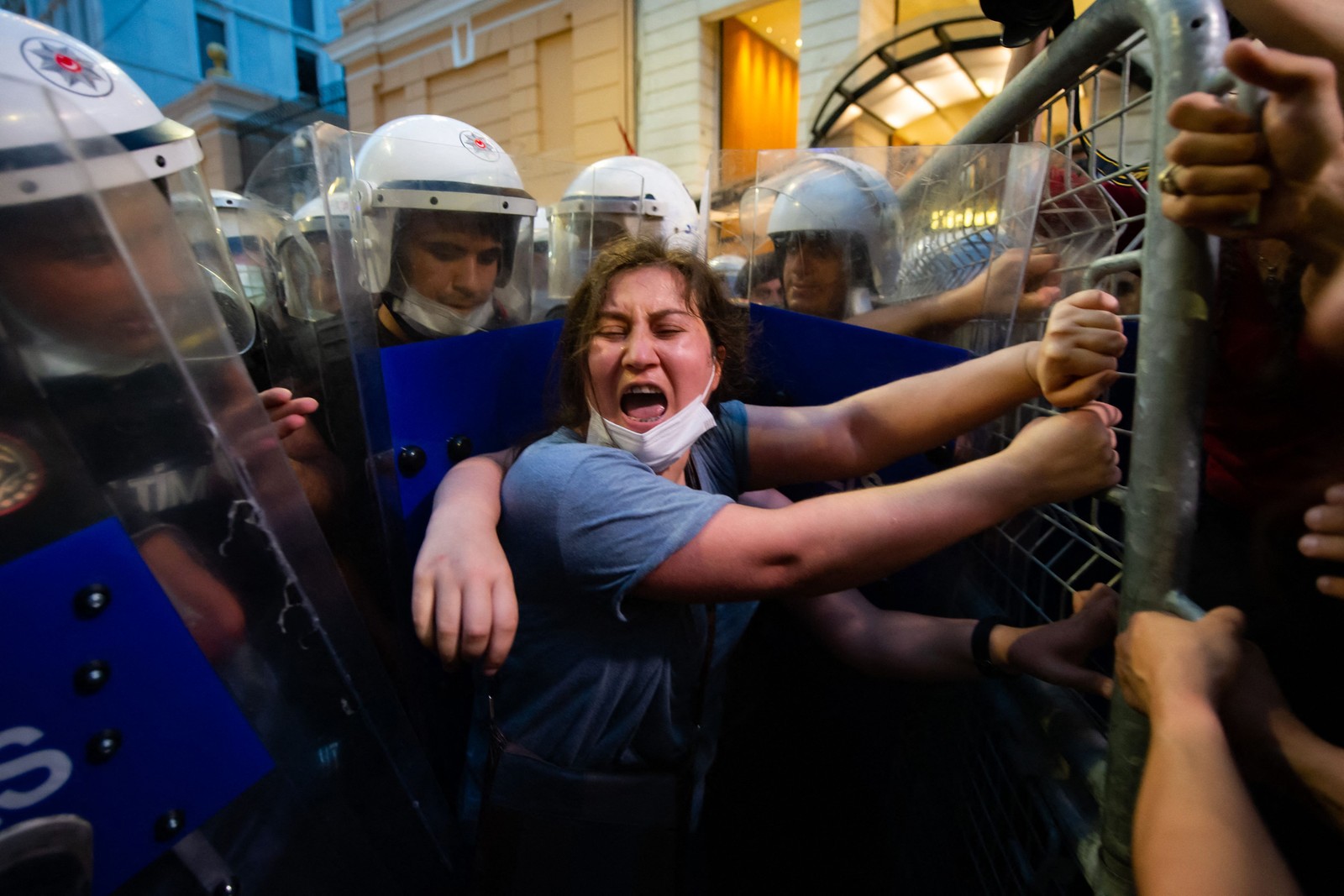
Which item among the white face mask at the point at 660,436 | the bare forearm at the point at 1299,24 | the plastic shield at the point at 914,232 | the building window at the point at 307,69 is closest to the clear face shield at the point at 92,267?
the white face mask at the point at 660,436

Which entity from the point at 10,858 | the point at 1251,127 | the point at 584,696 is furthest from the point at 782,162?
the point at 10,858

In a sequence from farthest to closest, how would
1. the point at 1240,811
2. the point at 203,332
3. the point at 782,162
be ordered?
the point at 782,162 < the point at 203,332 < the point at 1240,811

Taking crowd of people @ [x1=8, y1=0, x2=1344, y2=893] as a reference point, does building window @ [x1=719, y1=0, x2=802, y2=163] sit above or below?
above

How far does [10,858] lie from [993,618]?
1356 millimetres

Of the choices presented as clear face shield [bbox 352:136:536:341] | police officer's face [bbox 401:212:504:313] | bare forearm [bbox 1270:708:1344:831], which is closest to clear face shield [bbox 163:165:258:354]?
clear face shield [bbox 352:136:536:341]

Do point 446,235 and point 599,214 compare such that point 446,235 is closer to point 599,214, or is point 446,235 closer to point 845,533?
point 599,214

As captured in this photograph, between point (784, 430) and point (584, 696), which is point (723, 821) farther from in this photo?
point (784, 430)

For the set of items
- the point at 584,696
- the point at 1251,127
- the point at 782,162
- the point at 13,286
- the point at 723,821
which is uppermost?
the point at 782,162

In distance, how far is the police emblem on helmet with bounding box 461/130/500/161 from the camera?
2005 millimetres

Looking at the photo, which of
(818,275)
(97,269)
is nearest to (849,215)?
(818,275)

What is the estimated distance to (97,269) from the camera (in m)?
0.64

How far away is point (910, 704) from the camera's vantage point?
1.56 m

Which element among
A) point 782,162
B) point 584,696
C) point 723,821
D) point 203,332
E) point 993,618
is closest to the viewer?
point 203,332

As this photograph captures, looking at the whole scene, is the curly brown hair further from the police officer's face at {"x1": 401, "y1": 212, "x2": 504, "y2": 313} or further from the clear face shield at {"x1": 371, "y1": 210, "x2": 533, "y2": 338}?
the police officer's face at {"x1": 401, "y1": 212, "x2": 504, "y2": 313}
